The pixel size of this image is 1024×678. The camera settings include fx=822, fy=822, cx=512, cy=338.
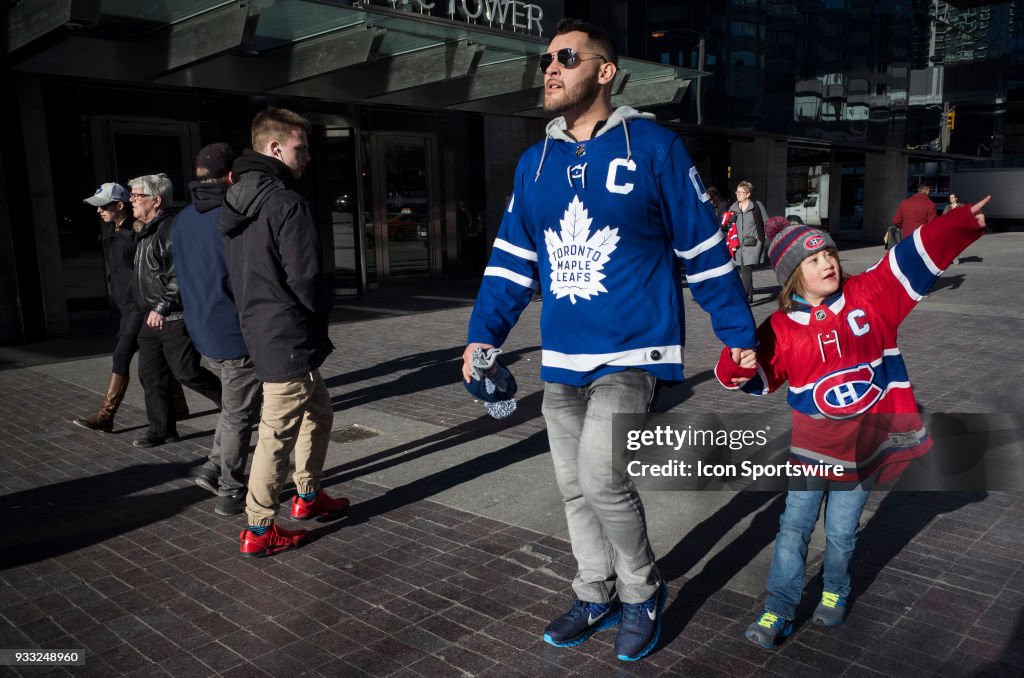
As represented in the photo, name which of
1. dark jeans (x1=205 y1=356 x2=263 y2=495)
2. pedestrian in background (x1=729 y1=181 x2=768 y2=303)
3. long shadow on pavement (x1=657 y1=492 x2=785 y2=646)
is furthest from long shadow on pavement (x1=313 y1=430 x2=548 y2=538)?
pedestrian in background (x1=729 y1=181 x2=768 y2=303)

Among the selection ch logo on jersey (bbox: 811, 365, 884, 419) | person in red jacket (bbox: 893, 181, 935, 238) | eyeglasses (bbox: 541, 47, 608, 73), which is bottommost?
ch logo on jersey (bbox: 811, 365, 884, 419)

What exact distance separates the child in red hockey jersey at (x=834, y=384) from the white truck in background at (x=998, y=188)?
121ft

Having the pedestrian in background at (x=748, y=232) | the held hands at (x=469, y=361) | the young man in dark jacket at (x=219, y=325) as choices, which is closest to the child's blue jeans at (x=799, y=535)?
the held hands at (x=469, y=361)

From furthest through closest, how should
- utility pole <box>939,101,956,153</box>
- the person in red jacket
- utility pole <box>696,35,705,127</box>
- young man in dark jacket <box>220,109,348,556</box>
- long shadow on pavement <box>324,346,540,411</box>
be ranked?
utility pole <box>939,101,956,153</box> → utility pole <box>696,35,705,127</box> → the person in red jacket → long shadow on pavement <box>324,346,540,411</box> → young man in dark jacket <box>220,109,348,556</box>

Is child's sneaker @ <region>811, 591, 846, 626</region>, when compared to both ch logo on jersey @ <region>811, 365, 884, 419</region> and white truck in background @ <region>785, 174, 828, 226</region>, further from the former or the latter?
white truck in background @ <region>785, 174, 828, 226</region>

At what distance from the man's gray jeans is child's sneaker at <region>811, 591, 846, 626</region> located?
2.25 ft

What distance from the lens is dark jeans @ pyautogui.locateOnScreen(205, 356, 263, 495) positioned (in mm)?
4391

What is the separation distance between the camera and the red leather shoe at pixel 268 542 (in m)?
3.92

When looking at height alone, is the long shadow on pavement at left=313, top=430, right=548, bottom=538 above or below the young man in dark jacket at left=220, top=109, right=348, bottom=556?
below

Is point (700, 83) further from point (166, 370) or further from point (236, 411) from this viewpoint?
point (236, 411)

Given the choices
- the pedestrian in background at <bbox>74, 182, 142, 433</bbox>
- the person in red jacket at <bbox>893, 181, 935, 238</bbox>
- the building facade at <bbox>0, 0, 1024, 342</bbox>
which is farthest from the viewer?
the person in red jacket at <bbox>893, 181, 935, 238</bbox>

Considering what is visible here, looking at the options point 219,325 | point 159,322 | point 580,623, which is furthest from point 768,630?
point 159,322

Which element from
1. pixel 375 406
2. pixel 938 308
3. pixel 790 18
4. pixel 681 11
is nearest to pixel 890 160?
pixel 790 18

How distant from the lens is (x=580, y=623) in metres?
3.09
